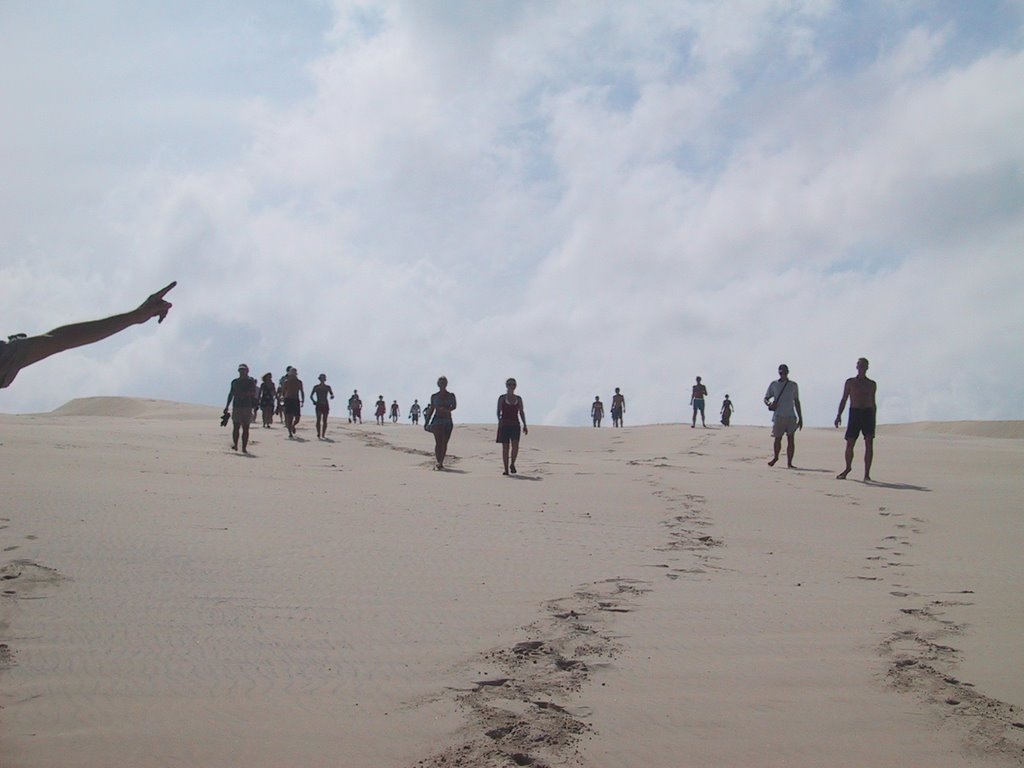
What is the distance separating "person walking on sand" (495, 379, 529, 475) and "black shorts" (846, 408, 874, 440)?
4899mm

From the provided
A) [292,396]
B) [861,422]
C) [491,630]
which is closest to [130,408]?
[292,396]

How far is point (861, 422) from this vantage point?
1280 cm

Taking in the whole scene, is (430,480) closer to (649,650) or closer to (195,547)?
(195,547)

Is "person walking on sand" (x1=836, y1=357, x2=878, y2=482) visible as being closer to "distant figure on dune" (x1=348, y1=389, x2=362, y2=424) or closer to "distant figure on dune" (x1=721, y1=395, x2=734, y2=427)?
"distant figure on dune" (x1=721, y1=395, x2=734, y2=427)

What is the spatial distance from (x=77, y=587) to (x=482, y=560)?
2.70 metres

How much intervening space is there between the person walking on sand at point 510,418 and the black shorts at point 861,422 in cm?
490

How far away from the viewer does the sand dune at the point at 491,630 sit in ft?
10.8

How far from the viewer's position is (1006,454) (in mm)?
16688

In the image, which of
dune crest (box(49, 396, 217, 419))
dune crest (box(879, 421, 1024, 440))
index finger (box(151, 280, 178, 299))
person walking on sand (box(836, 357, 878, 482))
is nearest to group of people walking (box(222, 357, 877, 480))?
person walking on sand (box(836, 357, 878, 482))

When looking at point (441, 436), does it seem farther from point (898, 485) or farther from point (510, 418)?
point (898, 485)

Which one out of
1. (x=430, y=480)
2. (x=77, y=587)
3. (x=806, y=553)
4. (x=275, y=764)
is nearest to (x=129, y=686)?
(x=275, y=764)

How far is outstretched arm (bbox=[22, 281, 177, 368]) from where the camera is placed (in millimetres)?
3133

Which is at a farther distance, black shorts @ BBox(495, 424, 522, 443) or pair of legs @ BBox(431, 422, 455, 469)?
pair of legs @ BBox(431, 422, 455, 469)

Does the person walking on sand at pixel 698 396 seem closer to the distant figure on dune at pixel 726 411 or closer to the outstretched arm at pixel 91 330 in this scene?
the distant figure on dune at pixel 726 411
